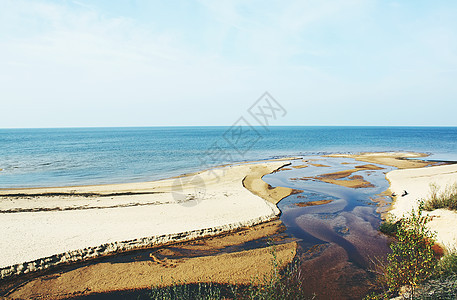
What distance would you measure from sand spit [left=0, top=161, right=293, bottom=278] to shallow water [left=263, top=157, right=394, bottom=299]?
6.58 ft

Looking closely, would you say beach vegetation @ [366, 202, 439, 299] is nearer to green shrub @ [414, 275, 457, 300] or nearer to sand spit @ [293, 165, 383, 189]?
green shrub @ [414, 275, 457, 300]

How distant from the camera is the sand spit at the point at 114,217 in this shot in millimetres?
10336

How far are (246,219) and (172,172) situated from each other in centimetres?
1898

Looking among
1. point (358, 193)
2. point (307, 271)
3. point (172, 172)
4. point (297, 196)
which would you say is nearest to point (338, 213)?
point (297, 196)

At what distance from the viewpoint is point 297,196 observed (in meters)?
19.9

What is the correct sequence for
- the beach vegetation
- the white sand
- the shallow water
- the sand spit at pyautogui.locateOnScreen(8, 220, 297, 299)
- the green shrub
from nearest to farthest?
the green shrub → the beach vegetation → the sand spit at pyautogui.locateOnScreen(8, 220, 297, 299) → the shallow water → the white sand

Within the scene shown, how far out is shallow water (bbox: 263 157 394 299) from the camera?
887cm

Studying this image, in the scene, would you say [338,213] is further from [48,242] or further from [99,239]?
[48,242]

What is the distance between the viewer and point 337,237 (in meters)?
12.5

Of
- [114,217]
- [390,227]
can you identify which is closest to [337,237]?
[390,227]

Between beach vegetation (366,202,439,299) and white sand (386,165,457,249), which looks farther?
white sand (386,165,457,249)

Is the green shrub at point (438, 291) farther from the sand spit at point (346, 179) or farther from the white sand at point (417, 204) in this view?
the sand spit at point (346, 179)

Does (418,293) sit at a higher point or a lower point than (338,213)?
higher

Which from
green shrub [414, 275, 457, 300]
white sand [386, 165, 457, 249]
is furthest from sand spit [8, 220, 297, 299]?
white sand [386, 165, 457, 249]
